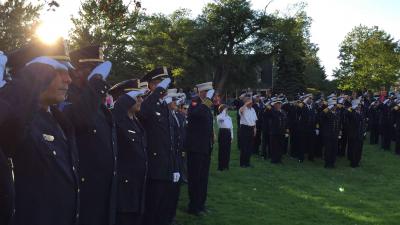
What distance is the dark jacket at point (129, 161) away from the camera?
5121 millimetres

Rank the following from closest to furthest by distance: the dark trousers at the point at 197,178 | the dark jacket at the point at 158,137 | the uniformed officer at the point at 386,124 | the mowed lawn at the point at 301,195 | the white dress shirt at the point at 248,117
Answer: the dark jacket at the point at 158,137
the dark trousers at the point at 197,178
the mowed lawn at the point at 301,195
the white dress shirt at the point at 248,117
the uniformed officer at the point at 386,124

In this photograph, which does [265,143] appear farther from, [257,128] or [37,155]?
[37,155]

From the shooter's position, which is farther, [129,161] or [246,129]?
[246,129]

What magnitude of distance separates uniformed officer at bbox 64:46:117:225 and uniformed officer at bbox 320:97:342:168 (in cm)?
1269

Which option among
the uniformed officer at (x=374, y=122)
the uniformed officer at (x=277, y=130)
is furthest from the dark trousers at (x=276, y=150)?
the uniformed officer at (x=374, y=122)

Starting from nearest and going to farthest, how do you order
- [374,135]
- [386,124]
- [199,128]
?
[199,128] → [386,124] → [374,135]

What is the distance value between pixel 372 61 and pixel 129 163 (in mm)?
48051

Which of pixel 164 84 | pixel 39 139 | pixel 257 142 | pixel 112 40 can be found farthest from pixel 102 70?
pixel 112 40

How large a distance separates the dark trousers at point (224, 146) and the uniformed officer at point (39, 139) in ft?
36.3

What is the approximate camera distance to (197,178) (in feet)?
27.8

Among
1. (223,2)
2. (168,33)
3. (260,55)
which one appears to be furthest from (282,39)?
(168,33)

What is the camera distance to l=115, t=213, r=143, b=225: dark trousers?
5145mm

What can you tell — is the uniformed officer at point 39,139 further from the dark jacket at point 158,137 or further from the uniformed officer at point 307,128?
→ the uniformed officer at point 307,128

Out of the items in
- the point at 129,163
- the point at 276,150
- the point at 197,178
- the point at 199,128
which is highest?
the point at 199,128
